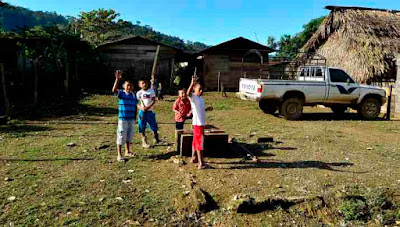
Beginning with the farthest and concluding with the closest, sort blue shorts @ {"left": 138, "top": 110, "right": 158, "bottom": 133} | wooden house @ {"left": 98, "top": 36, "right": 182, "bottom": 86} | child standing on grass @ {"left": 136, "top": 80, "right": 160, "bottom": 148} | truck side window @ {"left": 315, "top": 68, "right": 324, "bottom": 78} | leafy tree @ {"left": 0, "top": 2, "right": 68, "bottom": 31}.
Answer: leafy tree @ {"left": 0, "top": 2, "right": 68, "bottom": 31}
wooden house @ {"left": 98, "top": 36, "right": 182, "bottom": 86}
truck side window @ {"left": 315, "top": 68, "right": 324, "bottom": 78}
blue shorts @ {"left": 138, "top": 110, "right": 158, "bottom": 133}
child standing on grass @ {"left": 136, "top": 80, "right": 160, "bottom": 148}

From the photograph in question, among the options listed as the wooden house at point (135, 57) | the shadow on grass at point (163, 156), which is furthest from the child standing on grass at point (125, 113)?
the wooden house at point (135, 57)

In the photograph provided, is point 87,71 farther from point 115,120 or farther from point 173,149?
point 173,149

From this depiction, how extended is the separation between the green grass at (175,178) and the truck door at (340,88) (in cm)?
273

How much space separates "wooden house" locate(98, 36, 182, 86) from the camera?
867 inches

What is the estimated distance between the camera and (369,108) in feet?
40.4

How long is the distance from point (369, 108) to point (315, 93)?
7.93 ft

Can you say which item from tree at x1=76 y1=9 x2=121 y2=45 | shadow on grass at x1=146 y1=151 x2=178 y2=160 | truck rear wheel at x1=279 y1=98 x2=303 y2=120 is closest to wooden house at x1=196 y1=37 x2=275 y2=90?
truck rear wheel at x1=279 y1=98 x2=303 y2=120

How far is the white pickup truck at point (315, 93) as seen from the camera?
11.2 m

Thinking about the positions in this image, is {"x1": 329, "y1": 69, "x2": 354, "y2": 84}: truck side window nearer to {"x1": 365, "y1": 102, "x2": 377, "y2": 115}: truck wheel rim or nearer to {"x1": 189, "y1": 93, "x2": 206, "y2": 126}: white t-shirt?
{"x1": 365, "y1": 102, "x2": 377, "y2": 115}: truck wheel rim

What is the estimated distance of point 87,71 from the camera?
1989cm

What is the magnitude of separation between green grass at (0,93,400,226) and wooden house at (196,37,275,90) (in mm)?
13876

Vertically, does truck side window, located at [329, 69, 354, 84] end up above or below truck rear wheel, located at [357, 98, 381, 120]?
above

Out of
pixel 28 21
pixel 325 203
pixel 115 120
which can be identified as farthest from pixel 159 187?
pixel 28 21

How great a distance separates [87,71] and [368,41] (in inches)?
617
